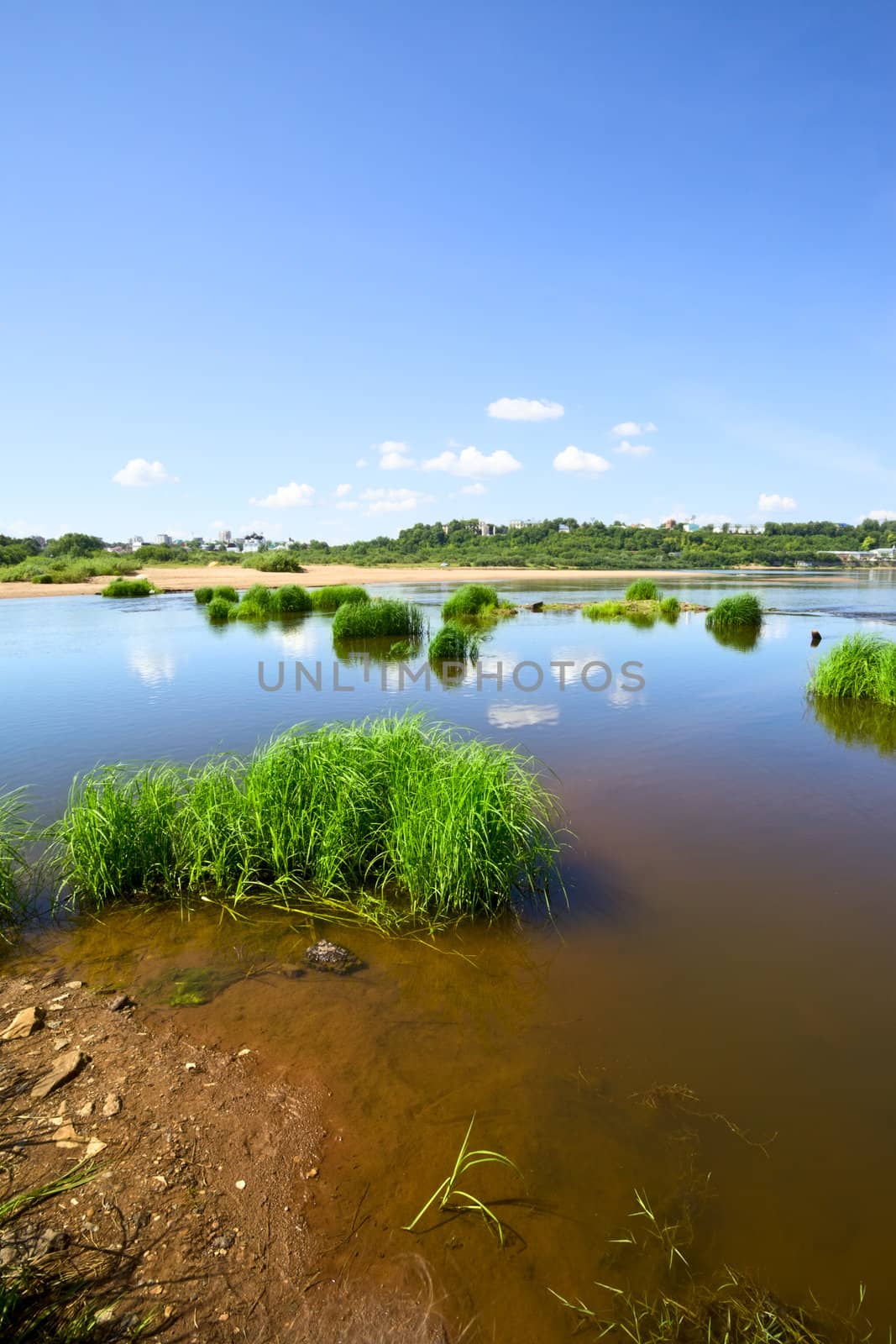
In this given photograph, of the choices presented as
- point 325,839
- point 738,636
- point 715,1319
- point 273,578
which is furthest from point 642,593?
point 273,578

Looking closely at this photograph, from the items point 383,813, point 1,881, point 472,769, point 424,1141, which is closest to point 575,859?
point 472,769

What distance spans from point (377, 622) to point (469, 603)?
908 cm

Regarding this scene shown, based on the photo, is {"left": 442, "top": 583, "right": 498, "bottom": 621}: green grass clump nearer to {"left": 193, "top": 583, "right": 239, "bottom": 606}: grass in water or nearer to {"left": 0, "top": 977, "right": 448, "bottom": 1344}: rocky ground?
{"left": 193, "top": 583, "right": 239, "bottom": 606}: grass in water

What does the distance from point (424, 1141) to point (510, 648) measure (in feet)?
69.1

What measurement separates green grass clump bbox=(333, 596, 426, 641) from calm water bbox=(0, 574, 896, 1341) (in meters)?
15.2

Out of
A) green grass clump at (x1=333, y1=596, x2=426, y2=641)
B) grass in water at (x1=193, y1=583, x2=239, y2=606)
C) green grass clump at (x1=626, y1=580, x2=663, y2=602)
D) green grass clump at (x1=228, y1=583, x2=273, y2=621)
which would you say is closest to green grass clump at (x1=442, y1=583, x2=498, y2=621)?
green grass clump at (x1=333, y1=596, x2=426, y2=641)

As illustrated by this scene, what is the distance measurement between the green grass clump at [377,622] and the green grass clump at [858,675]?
15.0 m

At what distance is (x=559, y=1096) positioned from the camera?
408 centimetres

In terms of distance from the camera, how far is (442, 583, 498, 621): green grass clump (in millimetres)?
34750

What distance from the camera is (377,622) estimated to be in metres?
27.0

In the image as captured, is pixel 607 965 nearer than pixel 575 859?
Yes

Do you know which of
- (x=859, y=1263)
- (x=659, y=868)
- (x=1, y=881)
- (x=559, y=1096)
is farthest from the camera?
(x=659, y=868)

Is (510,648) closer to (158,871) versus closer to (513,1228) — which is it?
(158,871)

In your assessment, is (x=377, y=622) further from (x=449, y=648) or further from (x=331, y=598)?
(x=331, y=598)
